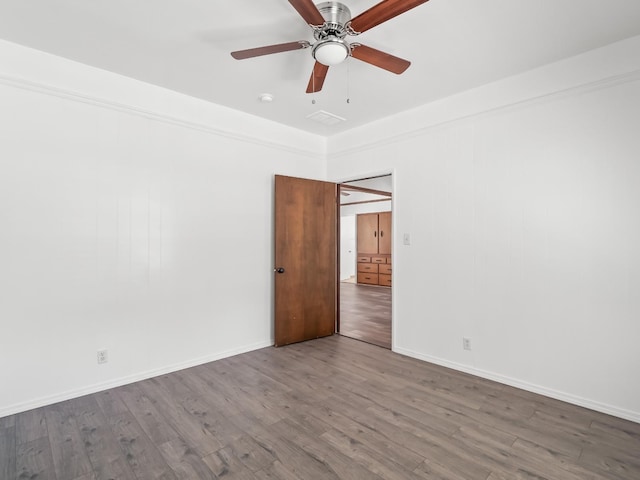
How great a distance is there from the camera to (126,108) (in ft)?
9.94

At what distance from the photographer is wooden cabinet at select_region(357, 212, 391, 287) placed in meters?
9.41

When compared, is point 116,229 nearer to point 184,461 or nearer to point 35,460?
point 35,460

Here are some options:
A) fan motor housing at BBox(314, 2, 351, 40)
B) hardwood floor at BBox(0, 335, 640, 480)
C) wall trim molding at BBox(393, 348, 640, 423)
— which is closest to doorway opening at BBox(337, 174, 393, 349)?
wall trim molding at BBox(393, 348, 640, 423)

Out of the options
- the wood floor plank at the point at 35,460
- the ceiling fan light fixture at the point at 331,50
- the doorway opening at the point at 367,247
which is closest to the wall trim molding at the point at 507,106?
the ceiling fan light fixture at the point at 331,50

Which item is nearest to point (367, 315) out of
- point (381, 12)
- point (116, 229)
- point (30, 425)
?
point (116, 229)

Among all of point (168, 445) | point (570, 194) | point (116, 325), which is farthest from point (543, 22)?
point (116, 325)

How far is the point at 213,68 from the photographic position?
9.45ft

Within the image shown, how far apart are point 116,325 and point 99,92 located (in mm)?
2090

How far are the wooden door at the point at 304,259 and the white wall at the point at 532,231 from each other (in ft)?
3.39

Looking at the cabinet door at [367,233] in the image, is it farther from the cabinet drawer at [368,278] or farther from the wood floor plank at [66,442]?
the wood floor plank at [66,442]

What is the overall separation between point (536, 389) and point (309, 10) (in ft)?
11.0

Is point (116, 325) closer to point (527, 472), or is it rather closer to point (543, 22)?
point (527, 472)

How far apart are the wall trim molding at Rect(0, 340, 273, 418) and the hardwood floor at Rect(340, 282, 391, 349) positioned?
1502mm

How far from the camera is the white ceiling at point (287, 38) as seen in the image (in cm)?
213
